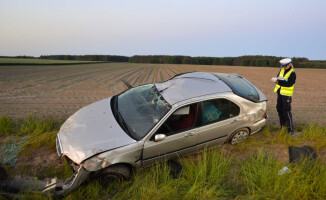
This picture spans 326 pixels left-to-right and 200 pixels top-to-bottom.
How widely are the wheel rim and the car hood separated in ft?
7.76

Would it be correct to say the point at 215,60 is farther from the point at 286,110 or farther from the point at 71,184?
the point at 71,184

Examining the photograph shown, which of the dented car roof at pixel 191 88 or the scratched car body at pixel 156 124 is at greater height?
the dented car roof at pixel 191 88

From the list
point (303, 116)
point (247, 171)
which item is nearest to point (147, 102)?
point (247, 171)

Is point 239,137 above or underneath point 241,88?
underneath

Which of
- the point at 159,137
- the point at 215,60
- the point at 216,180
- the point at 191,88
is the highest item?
the point at 215,60

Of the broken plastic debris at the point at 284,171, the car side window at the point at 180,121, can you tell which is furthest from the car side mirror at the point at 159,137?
the broken plastic debris at the point at 284,171

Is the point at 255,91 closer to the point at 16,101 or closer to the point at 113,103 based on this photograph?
the point at 113,103

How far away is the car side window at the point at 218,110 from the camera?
11.4 ft

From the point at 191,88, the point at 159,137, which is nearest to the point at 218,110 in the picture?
the point at 191,88

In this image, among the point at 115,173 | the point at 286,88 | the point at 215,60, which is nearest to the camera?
the point at 115,173

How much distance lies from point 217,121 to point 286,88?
241 centimetres

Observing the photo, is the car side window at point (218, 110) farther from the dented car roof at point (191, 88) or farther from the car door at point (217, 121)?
the dented car roof at point (191, 88)

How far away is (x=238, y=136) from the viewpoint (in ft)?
13.4

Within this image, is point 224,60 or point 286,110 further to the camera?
point 224,60
